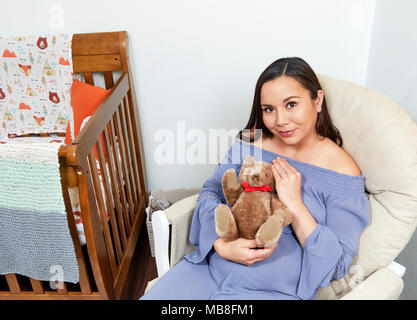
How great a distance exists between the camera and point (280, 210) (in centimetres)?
96

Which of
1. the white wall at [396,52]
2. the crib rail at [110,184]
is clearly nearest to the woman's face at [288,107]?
the white wall at [396,52]

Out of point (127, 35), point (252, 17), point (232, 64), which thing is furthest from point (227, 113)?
point (127, 35)

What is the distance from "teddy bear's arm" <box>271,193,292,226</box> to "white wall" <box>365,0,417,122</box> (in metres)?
0.62

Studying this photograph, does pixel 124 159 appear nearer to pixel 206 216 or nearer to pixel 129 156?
pixel 129 156

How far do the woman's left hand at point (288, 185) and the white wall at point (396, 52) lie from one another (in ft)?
1.77

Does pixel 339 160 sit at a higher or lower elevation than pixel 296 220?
higher

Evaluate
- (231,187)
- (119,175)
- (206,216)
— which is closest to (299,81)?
(231,187)

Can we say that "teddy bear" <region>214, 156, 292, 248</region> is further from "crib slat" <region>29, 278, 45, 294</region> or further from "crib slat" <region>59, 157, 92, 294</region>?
"crib slat" <region>29, 278, 45, 294</region>

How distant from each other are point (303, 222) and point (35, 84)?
1.47 metres

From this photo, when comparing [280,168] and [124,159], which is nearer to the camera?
[280,168]

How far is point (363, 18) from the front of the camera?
1.61 meters

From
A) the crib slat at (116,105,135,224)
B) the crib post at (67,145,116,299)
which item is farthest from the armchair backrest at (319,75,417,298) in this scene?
the crib slat at (116,105,135,224)

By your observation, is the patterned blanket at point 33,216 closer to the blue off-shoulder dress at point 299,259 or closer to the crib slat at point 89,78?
the blue off-shoulder dress at point 299,259

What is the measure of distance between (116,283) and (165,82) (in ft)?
3.22
